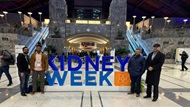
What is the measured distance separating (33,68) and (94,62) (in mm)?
3306

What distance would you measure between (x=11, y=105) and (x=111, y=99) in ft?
8.32

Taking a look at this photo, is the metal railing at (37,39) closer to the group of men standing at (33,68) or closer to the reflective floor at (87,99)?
the reflective floor at (87,99)

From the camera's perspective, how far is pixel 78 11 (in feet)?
111

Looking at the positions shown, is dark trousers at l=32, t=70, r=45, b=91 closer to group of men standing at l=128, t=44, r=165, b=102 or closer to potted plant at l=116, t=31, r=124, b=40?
group of men standing at l=128, t=44, r=165, b=102

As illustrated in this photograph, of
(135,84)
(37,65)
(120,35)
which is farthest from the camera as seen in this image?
(120,35)

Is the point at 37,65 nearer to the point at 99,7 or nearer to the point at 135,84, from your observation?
the point at 135,84

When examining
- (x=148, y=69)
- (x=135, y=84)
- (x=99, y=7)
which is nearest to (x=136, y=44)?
(x=135, y=84)

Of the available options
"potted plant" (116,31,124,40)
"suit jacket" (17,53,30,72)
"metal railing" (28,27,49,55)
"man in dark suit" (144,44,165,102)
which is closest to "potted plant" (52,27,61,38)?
"metal railing" (28,27,49,55)

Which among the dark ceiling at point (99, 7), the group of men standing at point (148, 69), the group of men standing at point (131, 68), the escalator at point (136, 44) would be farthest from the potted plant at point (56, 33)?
the group of men standing at point (148, 69)

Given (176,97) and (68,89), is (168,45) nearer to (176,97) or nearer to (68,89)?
(176,97)

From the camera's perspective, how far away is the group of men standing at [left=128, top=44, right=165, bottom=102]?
401 centimetres

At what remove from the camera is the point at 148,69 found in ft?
13.5

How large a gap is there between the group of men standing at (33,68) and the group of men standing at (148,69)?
105 inches

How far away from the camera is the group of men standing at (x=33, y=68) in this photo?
4242 mm
